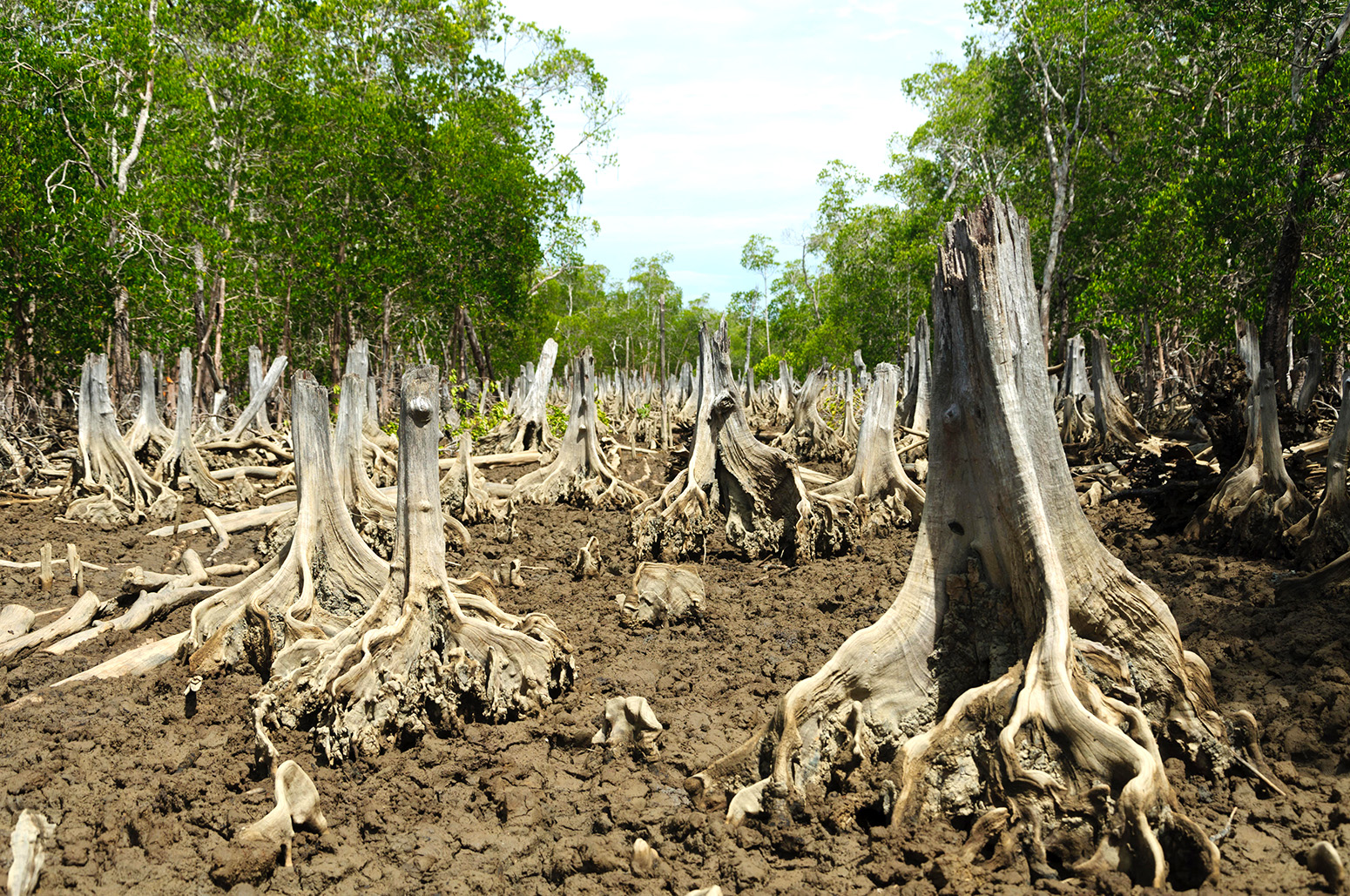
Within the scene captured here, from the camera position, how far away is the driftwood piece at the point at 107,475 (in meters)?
9.40

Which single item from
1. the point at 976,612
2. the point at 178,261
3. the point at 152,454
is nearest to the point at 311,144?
the point at 178,261

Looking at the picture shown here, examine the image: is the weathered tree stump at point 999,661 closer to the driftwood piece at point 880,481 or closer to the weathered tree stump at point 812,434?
the driftwood piece at point 880,481

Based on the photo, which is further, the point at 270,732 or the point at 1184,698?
the point at 270,732

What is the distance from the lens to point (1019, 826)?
→ 8.68ft

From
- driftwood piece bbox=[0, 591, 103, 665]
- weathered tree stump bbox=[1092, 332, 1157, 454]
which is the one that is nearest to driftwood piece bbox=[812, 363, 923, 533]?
weathered tree stump bbox=[1092, 332, 1157, 454]

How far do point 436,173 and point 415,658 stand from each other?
794 inches

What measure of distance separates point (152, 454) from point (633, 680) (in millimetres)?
9895

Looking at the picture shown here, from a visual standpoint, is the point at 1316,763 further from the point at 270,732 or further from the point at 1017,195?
the point at 1017,195

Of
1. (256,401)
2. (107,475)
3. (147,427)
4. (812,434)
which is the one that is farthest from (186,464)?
(812,434)

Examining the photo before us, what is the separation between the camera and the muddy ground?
2707 millimetres

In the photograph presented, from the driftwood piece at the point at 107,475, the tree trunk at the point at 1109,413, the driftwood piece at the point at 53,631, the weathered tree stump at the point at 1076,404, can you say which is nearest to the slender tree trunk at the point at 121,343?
the driftwood piece at the point at 107,475

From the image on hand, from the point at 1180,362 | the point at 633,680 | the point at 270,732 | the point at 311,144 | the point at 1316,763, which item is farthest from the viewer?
the point at 311,144

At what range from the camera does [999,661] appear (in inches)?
128

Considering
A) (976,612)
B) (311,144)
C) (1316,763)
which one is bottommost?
(1316,763)
